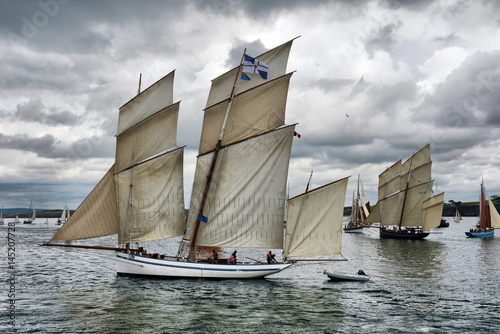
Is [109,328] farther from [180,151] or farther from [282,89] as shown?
[282,89]

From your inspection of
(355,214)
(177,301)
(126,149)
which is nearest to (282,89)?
(126,149)

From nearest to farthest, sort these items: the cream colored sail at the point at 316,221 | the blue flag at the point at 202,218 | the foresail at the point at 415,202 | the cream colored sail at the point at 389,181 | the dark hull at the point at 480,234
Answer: the cream colored sail at the point at 316,221 → the blue flag at the point at 202,218 → the foresail at the point at 415,202 → the cream colored sail at the point at 389,181 → the dark hull at the point at 480,234

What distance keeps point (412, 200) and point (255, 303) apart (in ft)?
296

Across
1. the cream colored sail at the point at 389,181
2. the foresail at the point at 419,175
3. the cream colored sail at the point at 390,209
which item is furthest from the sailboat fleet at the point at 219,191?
the cream colored sail at the point at 389,181

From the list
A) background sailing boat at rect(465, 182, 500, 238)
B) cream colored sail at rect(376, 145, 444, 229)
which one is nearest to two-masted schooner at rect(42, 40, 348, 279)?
cream colored sail at rect(376, 145, 444, 229)

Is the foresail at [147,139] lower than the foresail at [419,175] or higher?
lower

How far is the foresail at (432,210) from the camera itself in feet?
363

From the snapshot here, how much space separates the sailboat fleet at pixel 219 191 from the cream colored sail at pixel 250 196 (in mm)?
110

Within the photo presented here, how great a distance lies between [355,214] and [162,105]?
12760cm

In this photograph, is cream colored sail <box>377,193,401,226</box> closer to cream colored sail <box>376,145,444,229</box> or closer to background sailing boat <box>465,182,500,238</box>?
cream colored sail <box>376,145,444,229</box>

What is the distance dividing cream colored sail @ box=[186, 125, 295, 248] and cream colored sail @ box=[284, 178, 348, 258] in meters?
2.31

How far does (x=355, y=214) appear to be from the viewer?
160500 mm

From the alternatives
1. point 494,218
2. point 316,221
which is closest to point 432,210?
point 494,218

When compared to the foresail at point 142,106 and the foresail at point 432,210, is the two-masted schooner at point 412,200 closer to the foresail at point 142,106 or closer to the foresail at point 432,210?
the foresail at point 432,210
